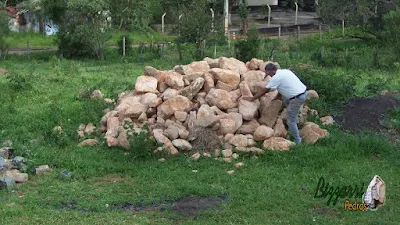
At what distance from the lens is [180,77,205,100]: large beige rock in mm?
10172

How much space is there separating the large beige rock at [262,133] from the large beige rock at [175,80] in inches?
69.2

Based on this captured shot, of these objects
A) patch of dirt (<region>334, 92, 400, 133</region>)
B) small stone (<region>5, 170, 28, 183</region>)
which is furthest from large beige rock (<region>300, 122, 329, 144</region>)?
small stone (<region>5, 170, 28, 183</region>)

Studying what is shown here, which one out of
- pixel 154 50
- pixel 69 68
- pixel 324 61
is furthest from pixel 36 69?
pixel 324 61

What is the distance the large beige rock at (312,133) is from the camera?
948cm

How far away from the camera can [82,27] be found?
22844 mm

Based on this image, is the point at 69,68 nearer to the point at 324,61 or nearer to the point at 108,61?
the point at 108,61

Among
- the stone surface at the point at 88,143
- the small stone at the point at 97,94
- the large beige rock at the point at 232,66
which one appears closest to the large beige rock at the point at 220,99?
the large beige rock at the point at 232,66

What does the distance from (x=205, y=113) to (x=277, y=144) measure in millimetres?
1294

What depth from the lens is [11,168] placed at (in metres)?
8.48

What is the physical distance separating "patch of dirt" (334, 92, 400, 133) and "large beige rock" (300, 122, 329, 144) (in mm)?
702

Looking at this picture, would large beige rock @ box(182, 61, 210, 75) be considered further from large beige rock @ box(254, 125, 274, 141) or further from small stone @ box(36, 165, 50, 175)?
small stone @ box(36, 165, 50, 175)

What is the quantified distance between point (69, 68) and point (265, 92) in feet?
32.2

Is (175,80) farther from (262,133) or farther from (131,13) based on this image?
(131,13)

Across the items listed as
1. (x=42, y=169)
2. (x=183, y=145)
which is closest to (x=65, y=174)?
(x=42, y=169)
